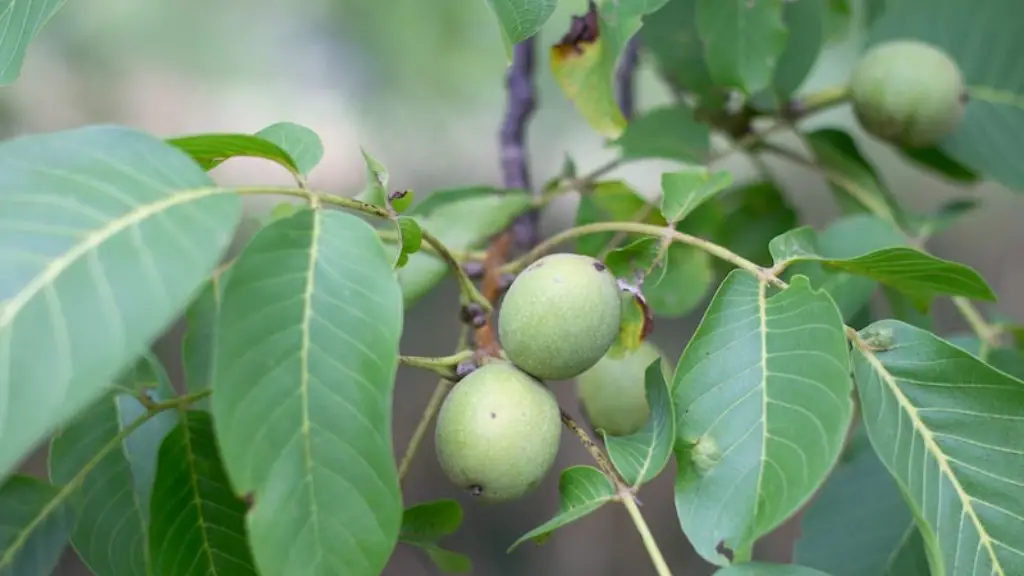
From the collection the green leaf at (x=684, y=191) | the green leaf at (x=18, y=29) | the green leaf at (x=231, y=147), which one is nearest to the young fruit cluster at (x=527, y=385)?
the green leaf at (x=684, y=191)

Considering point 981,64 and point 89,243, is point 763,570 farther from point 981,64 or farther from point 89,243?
point 981,64

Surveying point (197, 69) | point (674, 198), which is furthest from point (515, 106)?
point (197, 69)

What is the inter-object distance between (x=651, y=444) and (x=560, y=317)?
12cm

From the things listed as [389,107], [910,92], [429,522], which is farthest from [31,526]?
[389,107]

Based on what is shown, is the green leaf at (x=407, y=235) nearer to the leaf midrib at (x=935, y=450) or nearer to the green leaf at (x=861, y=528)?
the leaf midrib at (x=935, y=450)

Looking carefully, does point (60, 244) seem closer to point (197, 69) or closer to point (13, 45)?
point (13, 45)

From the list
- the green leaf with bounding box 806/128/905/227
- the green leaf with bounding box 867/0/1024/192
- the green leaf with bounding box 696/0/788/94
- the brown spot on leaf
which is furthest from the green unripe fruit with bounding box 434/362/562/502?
the green leaf with bounding box 867/0/1024/192

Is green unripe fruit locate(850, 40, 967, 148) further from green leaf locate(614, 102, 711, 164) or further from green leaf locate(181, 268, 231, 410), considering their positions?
green leaf locate(181, 268, 231, 410)

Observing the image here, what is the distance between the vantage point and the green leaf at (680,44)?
3.82 ft

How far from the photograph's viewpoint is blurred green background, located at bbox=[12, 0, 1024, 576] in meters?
1.93

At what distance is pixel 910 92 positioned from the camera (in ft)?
3.58

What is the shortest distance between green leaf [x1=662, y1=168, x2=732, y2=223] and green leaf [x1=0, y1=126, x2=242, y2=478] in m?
0.38

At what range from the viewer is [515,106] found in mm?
1217

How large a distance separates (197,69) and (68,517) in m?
2.22
